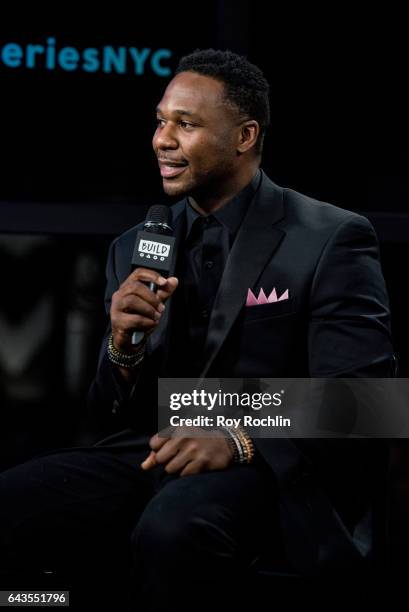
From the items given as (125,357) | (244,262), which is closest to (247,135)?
(244,262)

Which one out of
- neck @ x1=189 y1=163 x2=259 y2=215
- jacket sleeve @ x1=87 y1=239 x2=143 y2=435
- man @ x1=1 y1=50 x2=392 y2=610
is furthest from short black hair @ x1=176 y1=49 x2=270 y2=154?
jacket sleeve @ x1=87 y1=239 x2=143 y2=435

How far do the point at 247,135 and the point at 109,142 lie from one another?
880mm

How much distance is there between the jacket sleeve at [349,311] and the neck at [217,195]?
313mm

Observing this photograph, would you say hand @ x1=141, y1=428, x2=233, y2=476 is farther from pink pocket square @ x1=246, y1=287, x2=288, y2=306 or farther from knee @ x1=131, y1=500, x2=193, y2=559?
pink pocket square @ x1=246, y1=287, x2=288, y2=306

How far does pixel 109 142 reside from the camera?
8.98 ft

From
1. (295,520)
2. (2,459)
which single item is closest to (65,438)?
(2,459)

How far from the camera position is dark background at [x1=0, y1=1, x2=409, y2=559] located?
2.70 metres

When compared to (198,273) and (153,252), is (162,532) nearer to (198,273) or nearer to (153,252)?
(153,252)

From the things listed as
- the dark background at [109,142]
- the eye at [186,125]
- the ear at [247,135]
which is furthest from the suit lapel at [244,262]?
the dark background at [109,142]

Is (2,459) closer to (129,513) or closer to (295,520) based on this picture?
(129,513)

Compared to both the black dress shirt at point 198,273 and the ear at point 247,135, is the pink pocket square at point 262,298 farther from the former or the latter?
the ear at point 247,135

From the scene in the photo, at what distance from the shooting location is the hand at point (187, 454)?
1510 mm

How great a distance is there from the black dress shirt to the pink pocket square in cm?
12

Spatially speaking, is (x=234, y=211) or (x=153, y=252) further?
(x=234, y=211)
